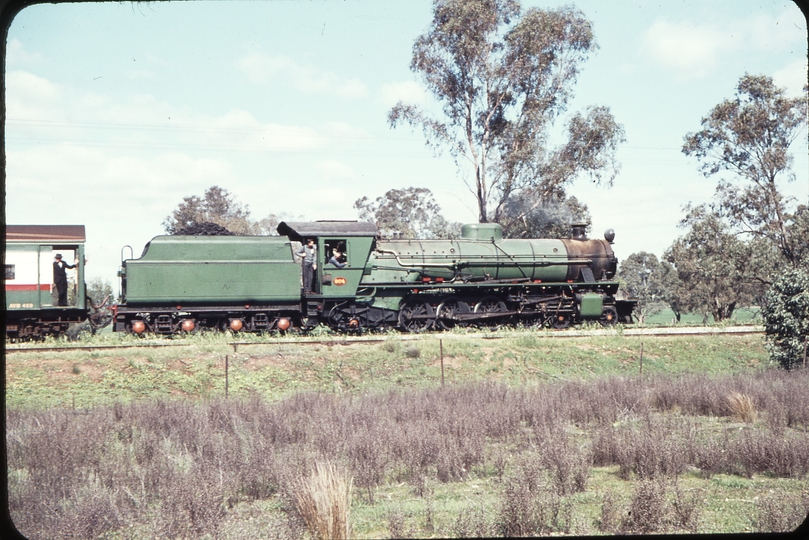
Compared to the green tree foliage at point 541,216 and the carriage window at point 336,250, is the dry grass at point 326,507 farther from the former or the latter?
the green tree foliage at point 541,216

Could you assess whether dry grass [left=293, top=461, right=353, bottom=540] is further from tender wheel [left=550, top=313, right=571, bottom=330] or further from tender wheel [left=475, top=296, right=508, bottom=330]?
tender wheel [left=550, top=313, right=571, bottom=330]

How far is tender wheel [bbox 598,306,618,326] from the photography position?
904 inches

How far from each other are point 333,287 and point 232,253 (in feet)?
9.98

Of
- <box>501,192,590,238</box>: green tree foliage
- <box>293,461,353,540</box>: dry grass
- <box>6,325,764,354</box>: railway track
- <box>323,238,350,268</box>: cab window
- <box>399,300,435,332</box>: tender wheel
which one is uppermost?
<box>501,192,590,238</box>: green tree foliage

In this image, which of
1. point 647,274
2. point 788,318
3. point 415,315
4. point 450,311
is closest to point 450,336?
point 415,315

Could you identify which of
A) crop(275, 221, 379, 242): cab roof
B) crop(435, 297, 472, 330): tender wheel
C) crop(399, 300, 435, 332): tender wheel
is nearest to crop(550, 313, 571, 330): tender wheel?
crop(435, 297, 472, 330): tender wheel

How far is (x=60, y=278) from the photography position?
19000 mm

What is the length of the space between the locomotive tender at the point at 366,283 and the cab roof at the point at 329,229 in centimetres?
3

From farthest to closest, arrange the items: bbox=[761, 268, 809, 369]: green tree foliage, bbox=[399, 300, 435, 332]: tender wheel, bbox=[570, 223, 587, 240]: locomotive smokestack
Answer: bbox=[570, 223, 587, 240]: locomotive smokestack
bbox=[399, 300, 435, 332]: tender wheel
bbox=[761, 268, 809, 369]: green tree foliage

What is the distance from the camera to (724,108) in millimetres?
32469

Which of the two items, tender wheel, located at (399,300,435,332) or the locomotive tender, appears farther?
tender wheel, located at (399,300,435,332)

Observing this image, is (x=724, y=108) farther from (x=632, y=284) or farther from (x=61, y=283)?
(x=632, y=284)

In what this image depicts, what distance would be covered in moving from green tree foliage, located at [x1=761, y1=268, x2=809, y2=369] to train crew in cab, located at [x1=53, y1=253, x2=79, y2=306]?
19452 millimetres

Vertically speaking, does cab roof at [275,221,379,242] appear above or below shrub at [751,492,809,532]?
above
